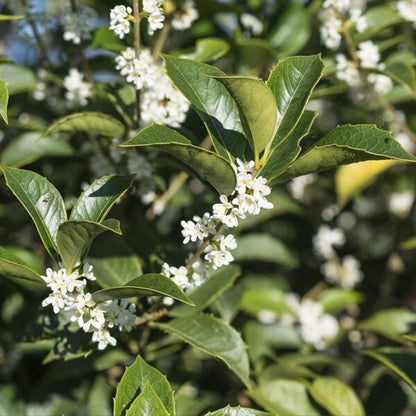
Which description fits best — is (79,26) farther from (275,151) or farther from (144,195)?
(275,151)

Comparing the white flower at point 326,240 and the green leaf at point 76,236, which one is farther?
the white flower at point 326,240

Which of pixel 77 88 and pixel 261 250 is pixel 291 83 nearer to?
pixel 77 88

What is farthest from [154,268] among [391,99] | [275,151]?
[391,99]

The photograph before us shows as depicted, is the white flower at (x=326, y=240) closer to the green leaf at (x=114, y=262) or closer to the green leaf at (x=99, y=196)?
the green leaf at (x=114, y=262)

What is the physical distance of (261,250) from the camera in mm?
2219

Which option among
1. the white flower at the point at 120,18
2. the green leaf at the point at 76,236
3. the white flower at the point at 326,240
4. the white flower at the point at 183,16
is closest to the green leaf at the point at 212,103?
the white flower at the point at 120,18

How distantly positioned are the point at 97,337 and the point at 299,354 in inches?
40.1

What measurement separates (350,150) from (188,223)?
344 millimetres

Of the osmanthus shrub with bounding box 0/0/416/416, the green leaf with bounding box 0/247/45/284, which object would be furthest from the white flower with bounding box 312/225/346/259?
the green leaf with bounding box 0/247/45/284

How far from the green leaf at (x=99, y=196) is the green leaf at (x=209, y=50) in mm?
617

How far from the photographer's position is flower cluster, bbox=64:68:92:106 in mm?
1778

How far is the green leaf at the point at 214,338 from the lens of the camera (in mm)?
1463

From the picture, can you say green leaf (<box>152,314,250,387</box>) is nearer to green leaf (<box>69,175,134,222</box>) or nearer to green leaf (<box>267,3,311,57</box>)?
green leaf (<box>69,175,134,222</box>)

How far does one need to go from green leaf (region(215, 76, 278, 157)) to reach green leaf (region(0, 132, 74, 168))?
2.61 feet
